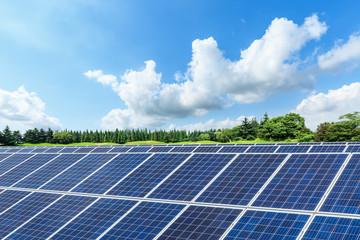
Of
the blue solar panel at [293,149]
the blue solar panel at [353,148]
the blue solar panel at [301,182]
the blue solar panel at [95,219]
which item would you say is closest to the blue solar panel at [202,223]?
the blue solar panel at [301,182]

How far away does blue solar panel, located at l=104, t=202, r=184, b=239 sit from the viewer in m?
16.2

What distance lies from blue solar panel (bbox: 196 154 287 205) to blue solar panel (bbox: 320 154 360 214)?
14.1ft

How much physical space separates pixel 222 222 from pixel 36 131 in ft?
530

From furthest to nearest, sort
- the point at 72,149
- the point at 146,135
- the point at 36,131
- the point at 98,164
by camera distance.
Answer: the point at 146,135
the point at 36,131
the point at 72,149
the point at 98,164

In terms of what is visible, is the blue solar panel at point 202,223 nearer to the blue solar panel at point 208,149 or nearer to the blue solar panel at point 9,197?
the blue solar panel at point 208,149

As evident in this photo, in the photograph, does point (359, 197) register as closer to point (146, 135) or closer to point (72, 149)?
point (72, 149)

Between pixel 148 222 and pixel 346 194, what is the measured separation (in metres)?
11.9

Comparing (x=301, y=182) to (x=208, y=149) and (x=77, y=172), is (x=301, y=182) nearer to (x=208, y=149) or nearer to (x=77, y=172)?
(x=208, y=149)

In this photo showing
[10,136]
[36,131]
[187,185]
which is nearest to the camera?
[187,185]

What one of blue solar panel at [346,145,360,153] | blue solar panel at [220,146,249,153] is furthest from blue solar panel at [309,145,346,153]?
blue solar panel at [220,146,249,153]

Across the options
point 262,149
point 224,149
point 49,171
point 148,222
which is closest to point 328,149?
point 262,149

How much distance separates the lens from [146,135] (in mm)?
181625

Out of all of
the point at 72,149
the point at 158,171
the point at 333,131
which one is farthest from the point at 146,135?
the point at 158,171

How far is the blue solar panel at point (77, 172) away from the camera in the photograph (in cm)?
2489
